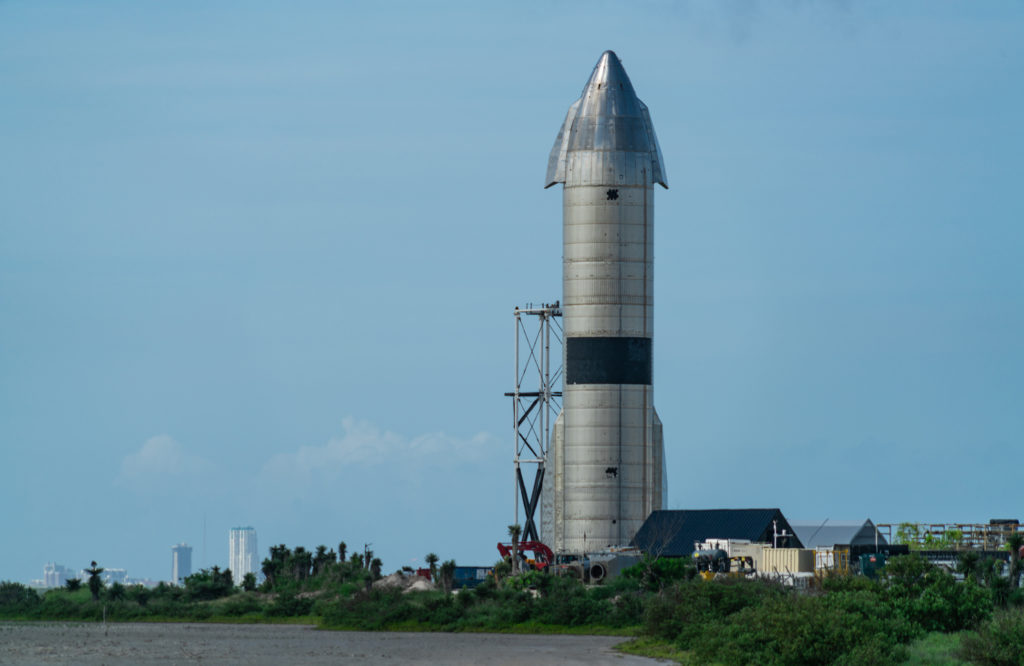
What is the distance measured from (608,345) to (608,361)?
→ 942 mm

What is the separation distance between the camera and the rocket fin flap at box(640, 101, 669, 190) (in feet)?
316

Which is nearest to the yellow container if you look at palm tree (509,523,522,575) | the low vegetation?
the low vegetation

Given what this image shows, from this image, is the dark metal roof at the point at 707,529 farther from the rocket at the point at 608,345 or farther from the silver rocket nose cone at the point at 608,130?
the silver rocket nose cone at the point at 608,130

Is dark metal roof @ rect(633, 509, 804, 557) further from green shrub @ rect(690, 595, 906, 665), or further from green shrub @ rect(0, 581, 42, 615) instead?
green shrub @ rect(690, 595, 906, 665)

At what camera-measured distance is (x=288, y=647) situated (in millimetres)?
62250

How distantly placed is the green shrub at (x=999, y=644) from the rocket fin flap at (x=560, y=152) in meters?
56.4

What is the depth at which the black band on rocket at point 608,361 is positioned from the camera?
9462cm

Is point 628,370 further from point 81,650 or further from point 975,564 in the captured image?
point 81,650

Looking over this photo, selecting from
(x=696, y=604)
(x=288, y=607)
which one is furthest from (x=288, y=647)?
(x=288, y=607)

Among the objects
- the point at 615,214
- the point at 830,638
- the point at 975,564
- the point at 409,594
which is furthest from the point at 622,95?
Result: the point at 830,638

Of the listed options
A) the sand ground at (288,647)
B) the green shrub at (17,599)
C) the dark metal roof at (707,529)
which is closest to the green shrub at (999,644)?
the sand ground at (288,647)

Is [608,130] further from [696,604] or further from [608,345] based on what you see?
[696,604]

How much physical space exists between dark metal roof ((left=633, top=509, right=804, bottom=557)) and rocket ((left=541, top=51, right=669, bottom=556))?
341 centimetres

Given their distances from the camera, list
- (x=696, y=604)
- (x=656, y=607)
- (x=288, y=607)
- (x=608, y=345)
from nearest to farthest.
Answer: (x=696, y=604), (x=656, y=607), (x=288, y=607), (x=608, y=345)
